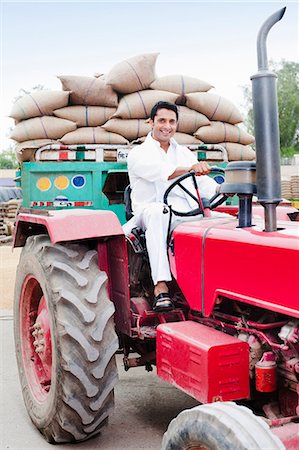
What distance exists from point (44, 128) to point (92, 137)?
1.89 ft

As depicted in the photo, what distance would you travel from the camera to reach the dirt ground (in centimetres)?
761

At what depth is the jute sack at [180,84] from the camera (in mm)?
7055

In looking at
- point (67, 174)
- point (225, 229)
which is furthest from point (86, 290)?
point (67, 174)

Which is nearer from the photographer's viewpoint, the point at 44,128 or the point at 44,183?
the point at 44,183

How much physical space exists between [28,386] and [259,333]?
182 centimetres

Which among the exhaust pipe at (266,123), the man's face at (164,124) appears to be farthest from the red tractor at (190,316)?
the man's face at (164,124)

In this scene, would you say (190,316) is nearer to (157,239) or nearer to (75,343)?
(157,239)

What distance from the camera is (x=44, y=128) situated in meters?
6.92

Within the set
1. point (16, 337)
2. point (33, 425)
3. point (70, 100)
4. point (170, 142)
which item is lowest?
point (33, 425)

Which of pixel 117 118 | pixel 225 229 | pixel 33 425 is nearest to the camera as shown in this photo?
pixel 225 229

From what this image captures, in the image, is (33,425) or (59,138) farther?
(59,138)

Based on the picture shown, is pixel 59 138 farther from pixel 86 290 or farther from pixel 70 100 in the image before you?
pixel 86 290

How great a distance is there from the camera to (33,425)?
3730 mm

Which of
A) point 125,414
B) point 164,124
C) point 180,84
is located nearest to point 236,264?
point 164,124
